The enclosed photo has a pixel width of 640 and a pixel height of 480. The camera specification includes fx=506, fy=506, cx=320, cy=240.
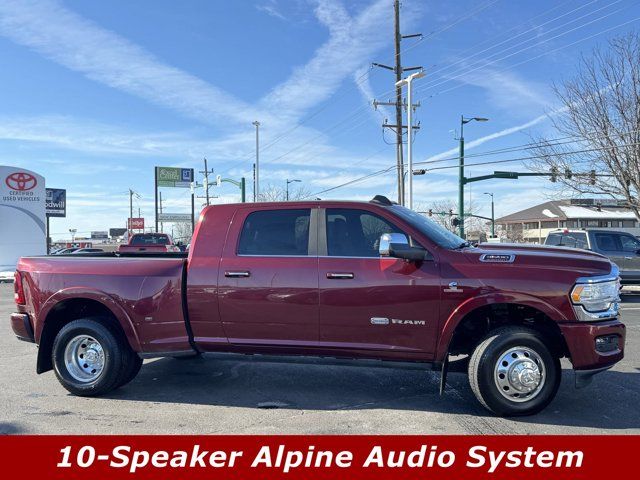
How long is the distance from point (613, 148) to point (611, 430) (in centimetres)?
1765

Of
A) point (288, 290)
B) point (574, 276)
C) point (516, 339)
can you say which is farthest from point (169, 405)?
point (574, 276)

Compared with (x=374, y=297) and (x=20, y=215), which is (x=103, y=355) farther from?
(x=20, y=215)

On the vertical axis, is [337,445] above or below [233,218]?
below

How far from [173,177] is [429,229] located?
57.2 meters

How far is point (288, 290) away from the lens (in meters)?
4.85

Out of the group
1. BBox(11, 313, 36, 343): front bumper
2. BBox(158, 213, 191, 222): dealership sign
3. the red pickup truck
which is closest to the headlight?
the red pickup truck

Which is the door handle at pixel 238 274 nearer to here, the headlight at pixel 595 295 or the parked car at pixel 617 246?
the headlight at pixel 595 295

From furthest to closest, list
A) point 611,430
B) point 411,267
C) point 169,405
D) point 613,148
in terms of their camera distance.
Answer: point 613,148 → point 169,405 → point 411,267 → point 611,430

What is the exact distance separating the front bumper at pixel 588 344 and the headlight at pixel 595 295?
0.51 feet

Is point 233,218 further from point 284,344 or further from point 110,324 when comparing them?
point 110,324

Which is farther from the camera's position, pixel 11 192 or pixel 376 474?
pixel 11 192

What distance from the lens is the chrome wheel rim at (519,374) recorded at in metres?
4.52

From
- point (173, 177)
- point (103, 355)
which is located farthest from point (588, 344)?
point (173, 177)

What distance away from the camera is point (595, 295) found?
14.6ft
